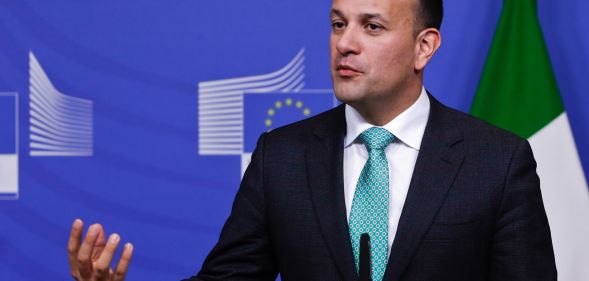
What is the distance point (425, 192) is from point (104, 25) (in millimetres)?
1468

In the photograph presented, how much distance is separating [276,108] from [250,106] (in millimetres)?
79

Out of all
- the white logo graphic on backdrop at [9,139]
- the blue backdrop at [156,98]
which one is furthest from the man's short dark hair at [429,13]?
the white logo graphic on backdrop at [9,139]

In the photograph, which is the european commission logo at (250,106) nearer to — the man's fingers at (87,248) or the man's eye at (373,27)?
the man's eye at (373,27)

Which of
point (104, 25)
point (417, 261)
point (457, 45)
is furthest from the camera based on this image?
point (104, 25)

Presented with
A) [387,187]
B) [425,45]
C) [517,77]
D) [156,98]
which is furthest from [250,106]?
[387,187]

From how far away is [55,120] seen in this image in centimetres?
272

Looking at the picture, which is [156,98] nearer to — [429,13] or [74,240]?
[429,13]

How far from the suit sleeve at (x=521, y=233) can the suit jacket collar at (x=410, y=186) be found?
4.3 inches

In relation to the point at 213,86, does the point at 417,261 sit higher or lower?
lower

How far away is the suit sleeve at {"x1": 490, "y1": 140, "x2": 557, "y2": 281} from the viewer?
1556 millimetres

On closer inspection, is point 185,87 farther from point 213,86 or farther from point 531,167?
point 531,167

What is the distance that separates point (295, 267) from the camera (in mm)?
1630

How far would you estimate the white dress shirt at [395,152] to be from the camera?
162cm

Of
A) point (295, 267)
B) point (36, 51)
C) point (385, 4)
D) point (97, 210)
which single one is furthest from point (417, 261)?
point (36, 51)
